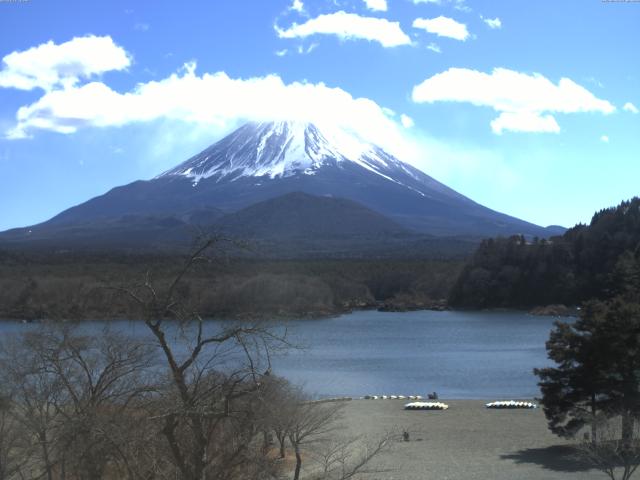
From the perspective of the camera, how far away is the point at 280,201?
401ft

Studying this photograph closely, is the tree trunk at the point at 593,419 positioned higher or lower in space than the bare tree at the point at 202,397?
lower

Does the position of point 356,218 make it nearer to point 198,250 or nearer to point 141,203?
point 141,203

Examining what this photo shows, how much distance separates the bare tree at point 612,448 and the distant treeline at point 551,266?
52064 millimetres

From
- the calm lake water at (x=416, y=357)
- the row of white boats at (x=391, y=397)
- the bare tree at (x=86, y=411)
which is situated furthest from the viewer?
the calm lake water at (x=416, y=357)

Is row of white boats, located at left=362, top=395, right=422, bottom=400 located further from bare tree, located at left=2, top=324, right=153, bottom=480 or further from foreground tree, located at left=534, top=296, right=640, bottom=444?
bare tree, located at left=2, top=324, right=153, bottom=480

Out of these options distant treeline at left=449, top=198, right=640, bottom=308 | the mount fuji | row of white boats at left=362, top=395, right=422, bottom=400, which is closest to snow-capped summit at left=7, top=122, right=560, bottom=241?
the mount fuji

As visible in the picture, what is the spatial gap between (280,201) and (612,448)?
11045 centimetres

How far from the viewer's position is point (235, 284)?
159 ft

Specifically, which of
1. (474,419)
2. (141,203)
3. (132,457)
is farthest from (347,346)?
(141,203)

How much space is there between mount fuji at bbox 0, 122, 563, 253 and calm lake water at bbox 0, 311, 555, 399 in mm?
48904

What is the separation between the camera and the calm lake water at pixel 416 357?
28.2 m

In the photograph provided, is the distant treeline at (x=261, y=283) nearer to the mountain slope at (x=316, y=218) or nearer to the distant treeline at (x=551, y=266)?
the distant treeline at (x=551, y=266)

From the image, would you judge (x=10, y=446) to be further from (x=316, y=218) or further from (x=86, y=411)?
(x=316, y=218)

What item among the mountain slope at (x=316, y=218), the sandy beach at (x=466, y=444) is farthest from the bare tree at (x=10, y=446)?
the mountain slope at (x=316, y=218)
